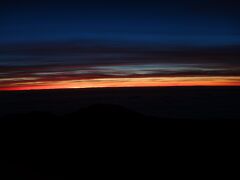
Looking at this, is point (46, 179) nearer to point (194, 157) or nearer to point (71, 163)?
point (71, 163)

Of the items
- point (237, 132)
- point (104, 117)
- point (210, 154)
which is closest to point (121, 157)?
point (210, 154)

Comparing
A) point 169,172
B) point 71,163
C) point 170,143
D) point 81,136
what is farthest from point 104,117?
point 169,172

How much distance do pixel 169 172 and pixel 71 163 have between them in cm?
302

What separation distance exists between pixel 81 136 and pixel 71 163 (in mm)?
2990

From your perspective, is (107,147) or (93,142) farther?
(93,142)

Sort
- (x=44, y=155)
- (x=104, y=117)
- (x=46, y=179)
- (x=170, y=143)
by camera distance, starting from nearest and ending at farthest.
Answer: (x=46, y=179)
(x=44, y=155)
(x=170, y=143)
(x=104, y=117)

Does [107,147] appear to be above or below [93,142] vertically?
below

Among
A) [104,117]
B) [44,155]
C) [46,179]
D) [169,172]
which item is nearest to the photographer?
[46,179]

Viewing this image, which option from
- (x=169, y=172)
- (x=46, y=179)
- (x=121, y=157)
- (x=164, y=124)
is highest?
(x=164, y=124)

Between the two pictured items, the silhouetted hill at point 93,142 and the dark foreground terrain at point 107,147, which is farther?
the silhouetted hill at point 93,142

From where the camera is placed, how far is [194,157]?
9.16m

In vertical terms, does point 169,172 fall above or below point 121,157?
below

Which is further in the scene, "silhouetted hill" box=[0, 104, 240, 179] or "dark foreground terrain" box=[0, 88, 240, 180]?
"silhouetted hill" box=[0, 104, 240, 179]

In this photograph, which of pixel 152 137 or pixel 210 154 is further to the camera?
pixel 152 137
